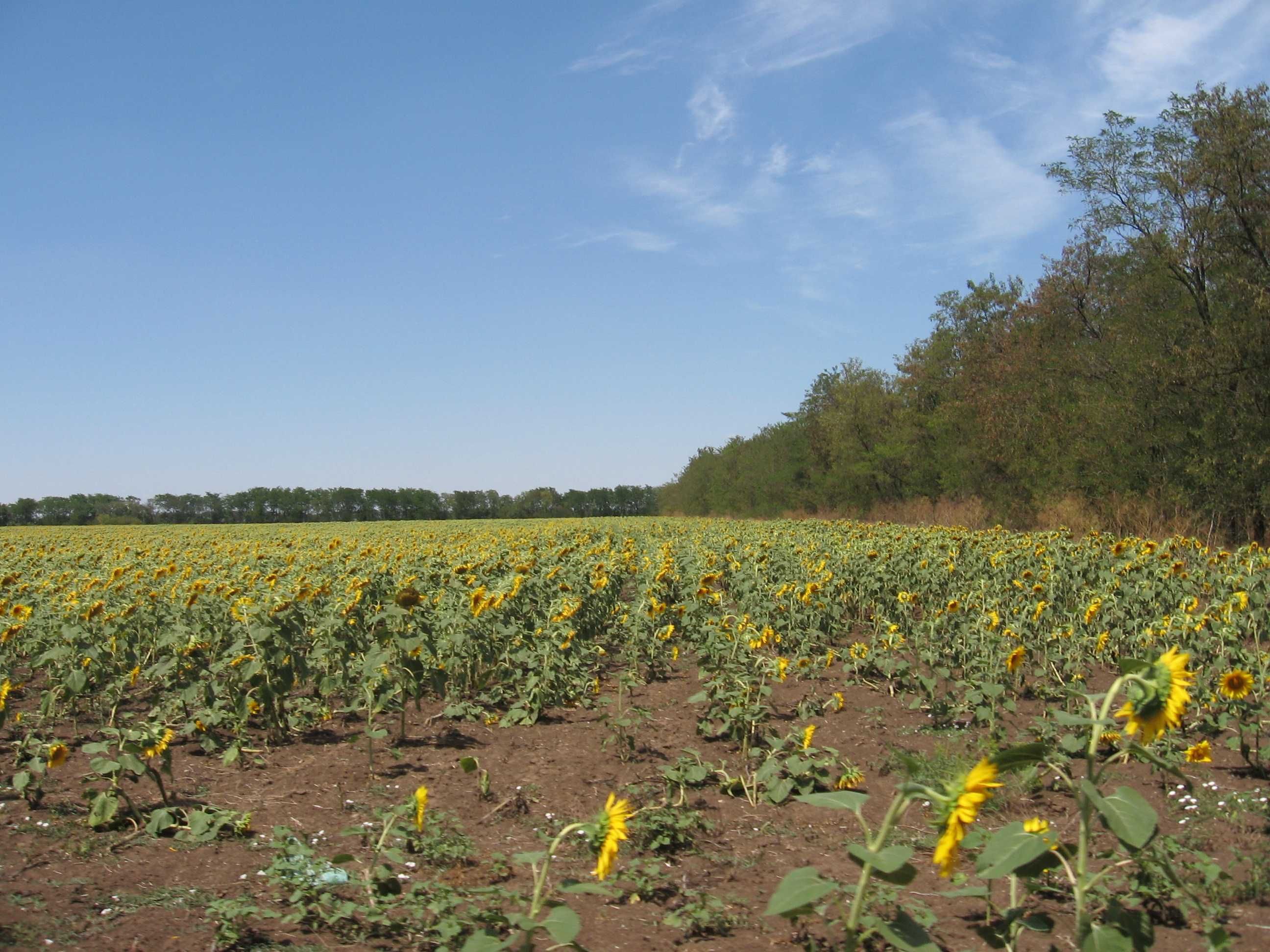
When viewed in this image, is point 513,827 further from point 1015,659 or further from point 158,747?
point 1015,659

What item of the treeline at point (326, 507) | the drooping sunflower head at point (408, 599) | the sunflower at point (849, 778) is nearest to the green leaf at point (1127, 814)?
the sunflower at point (849, 778)

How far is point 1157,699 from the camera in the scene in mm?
1722

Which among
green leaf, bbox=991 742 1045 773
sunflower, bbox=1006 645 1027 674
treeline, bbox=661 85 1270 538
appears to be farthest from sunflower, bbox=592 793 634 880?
treeline, bbox=661 85 1270 538

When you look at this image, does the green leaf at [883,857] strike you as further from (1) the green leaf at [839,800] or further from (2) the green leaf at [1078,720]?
(2) the green leaf at [1078,720]

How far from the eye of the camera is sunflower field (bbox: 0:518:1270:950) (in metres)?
2.52

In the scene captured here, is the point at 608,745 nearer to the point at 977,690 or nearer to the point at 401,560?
the point at 977,690

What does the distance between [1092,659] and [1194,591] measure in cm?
189

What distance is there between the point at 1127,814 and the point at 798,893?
64 centimetres

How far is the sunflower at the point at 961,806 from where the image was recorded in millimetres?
1565

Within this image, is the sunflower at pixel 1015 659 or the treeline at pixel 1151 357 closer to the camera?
the sunflower at pixel 1015 659

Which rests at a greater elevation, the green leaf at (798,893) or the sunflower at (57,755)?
the green leaf at (798,893)

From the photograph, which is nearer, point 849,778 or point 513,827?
point 513,827

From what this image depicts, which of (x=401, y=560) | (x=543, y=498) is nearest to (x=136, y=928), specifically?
(x=401, y=560)

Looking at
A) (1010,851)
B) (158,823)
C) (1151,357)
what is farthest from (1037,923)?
(1151,357)
